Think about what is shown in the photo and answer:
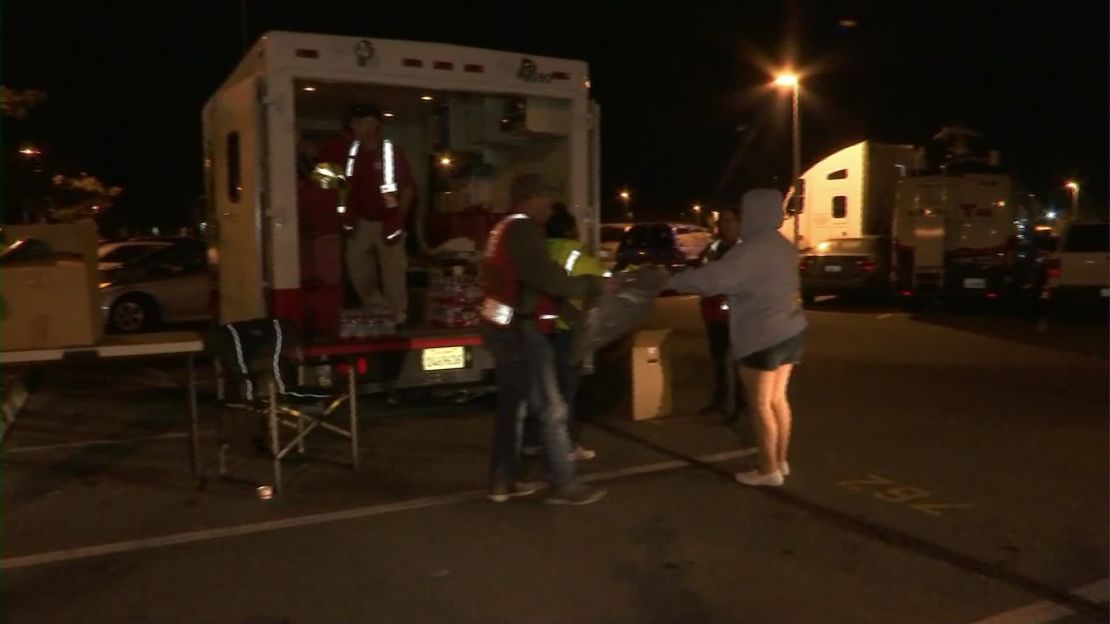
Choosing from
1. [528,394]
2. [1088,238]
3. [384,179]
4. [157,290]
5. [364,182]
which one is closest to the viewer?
[528,394]

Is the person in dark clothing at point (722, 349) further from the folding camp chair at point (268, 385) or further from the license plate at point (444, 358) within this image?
the folding camp chair at point (268, 385)

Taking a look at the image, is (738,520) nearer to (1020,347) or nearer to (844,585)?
(844,585)

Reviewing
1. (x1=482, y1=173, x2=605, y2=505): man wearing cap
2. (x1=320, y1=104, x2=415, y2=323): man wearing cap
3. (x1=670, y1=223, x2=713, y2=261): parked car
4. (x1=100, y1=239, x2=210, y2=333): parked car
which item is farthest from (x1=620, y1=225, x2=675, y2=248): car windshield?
(x1=482, y1=173, x2=605, y2=505): man wearing cap

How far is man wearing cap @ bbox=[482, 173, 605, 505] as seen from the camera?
19.8ft

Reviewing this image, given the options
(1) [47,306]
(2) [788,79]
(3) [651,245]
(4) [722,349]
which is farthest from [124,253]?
(2) [788,79]

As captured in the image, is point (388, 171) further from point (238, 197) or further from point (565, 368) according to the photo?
point (565, 368)

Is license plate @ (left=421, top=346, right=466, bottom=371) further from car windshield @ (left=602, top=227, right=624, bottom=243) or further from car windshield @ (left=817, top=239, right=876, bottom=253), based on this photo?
car windshield @ (left=602, top=227, right=624, bottom=243)

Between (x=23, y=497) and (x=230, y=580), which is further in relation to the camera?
(x=23, y=497)

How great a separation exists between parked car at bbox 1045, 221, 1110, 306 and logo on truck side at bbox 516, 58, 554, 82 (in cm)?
1162

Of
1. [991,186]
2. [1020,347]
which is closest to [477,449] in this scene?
[1020,347]

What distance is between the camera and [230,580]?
17.1 feet

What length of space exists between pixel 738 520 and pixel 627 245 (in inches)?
801

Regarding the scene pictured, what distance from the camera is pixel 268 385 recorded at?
6727mm

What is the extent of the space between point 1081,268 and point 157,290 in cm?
1366
